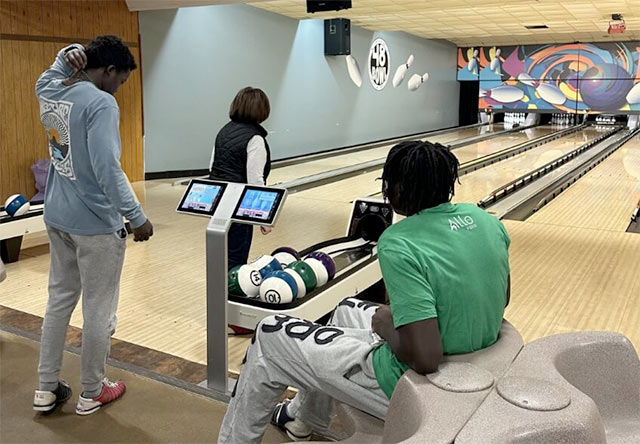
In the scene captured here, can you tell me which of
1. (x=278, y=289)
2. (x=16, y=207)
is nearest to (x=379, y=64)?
(x=16, y=207)

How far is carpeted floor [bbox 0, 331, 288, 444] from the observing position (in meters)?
1.93

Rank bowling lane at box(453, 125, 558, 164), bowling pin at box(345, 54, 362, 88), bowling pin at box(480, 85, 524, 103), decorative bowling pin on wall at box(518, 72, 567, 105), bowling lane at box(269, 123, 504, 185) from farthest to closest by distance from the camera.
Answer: bowling pin at box(480, 85, 524, 103) < decorative bowling pin on wall at box(518, 72, 567, 105) < bowling pin at box(345, 54, 362, 88) < bowling lane at box(453, 125, 558, 164) < bowling lane at box(269, 123, 504, 185)

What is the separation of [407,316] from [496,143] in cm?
1105

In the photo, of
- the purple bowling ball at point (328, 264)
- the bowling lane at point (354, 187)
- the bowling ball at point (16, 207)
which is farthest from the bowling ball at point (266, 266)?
the bowling lane at point (354, 187)

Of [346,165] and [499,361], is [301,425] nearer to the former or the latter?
[499,361]

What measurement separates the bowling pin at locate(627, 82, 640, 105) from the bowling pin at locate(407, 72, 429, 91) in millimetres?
4138

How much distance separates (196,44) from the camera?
7.91 meters

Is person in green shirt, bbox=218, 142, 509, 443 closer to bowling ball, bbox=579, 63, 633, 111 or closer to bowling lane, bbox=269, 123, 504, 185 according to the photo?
bowling lane, bbox=269, 123, 504, 185

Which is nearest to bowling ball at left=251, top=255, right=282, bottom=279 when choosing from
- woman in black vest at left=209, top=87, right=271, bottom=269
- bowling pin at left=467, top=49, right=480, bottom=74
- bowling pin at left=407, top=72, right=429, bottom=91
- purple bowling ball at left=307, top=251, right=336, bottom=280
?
purple bowling ball at left=307, top=251, right=336, bottom=280

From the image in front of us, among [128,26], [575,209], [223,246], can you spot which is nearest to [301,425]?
[223,246]

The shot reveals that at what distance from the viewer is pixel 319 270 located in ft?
8.48

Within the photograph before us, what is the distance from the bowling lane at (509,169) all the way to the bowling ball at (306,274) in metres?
3.01

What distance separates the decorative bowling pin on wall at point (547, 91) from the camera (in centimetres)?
1411

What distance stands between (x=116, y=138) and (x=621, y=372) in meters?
1.44
